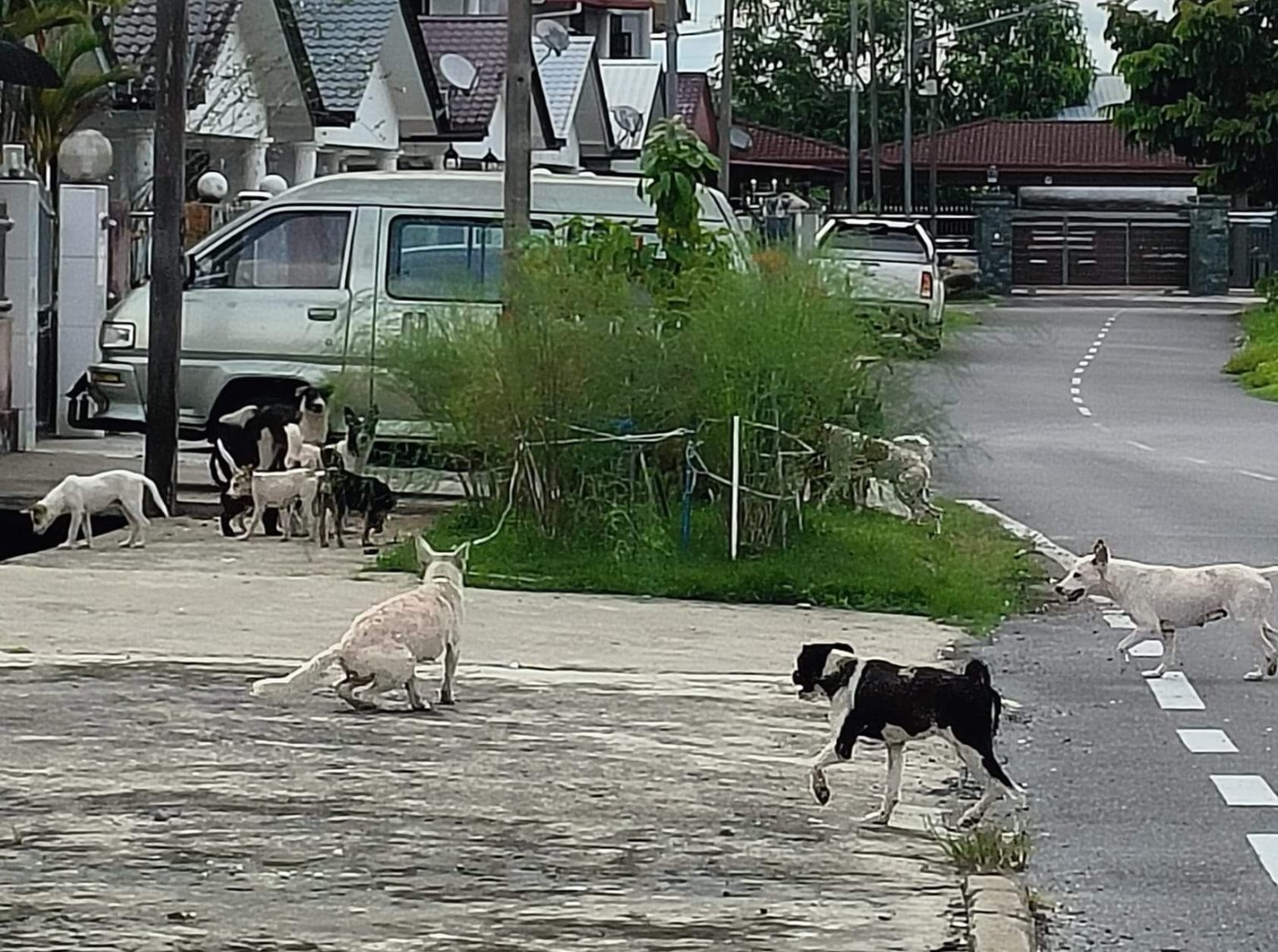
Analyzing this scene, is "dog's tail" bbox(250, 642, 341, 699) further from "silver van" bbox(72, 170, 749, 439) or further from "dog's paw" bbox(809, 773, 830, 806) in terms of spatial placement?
"silver van" bbox(72, 170, 749, 439)

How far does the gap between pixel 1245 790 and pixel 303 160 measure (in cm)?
2561

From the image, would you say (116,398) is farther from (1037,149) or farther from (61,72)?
(1037,149)

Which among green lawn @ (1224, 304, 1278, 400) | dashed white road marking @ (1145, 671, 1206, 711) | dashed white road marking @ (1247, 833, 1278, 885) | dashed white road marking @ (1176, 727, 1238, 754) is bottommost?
dashed white road marking @ (1247, 833, 1278, 885)

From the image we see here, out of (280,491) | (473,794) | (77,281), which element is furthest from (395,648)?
(77,281)

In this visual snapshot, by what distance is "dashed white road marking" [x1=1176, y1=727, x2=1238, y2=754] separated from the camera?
9.83 m

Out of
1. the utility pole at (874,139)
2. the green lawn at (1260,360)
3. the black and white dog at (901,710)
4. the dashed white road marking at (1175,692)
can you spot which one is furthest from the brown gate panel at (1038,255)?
the black and white dog at (901,710)

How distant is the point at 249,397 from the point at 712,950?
38.6ft

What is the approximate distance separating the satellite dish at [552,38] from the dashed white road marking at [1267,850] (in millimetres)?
37555

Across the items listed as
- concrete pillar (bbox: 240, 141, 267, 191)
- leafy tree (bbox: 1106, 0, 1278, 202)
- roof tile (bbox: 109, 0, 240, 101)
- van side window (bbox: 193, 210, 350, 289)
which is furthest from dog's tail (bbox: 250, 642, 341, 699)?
leafy tree (bbox: 1106, 0, 1278, 202)

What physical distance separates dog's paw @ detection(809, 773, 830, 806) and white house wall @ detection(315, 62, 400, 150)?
2557 cm

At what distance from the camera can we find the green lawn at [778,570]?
13672 mm

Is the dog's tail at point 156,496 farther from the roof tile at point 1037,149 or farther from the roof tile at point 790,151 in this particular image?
the roof tile at point 790,151

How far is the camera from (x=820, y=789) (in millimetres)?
8352

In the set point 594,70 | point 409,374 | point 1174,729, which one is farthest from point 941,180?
point 1174,729
